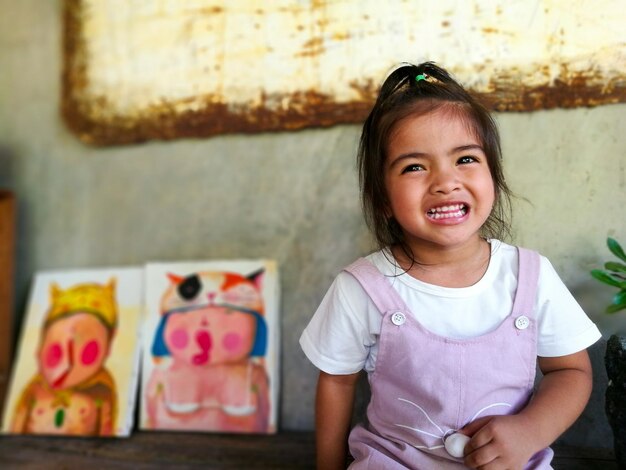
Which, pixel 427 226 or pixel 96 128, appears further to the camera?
pixel 96 128

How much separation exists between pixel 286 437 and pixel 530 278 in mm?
848

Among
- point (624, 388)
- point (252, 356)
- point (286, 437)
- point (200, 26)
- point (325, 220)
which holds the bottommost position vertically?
point (286, 437)

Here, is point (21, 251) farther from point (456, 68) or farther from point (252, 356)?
point (456, 68)

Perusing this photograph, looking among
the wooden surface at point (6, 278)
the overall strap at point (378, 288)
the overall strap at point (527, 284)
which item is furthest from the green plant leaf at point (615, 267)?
the wooden surface at point (6, 278)

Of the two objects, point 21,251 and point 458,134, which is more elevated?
point 458,134

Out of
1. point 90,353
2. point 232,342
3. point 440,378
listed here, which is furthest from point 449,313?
point 90,353

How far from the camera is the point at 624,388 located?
124 cm

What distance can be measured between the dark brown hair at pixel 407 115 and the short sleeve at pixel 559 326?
25 centimetres

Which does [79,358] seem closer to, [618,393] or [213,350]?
[213,350]

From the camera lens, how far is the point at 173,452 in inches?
63.7

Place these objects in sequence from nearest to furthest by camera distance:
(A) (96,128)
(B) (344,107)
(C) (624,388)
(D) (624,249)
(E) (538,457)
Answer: (E) (538,457) < (C) (624,388) < (D) (624,249) < (B) (344,107) < (A) (96,128)

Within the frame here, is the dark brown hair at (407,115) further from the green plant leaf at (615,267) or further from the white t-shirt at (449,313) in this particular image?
the green plant leaf at (615,267)

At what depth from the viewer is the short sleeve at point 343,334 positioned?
1.23m

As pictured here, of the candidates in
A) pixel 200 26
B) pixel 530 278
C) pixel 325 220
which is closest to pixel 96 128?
pixel 200 26
